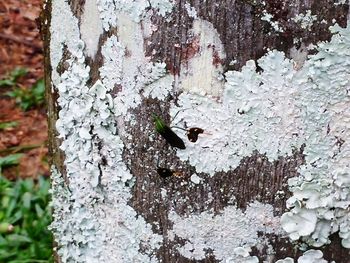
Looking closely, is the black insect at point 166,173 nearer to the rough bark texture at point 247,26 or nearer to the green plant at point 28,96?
the rough bark texture at point 247,26

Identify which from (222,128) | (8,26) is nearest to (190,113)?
(222,128)

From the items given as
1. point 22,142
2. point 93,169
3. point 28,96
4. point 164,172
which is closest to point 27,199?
point 22,142

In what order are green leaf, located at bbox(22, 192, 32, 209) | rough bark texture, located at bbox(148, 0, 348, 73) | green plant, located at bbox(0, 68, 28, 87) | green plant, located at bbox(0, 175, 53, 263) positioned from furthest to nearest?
green plant, located at bbox(0, 68, 28, 87) < green leaf, located at bbox(22, 192, 32, 209) < green plant, located at bbox(0, 175, 53, 263) < rough bark texture, located at bbox(148, 0, 348, 73)

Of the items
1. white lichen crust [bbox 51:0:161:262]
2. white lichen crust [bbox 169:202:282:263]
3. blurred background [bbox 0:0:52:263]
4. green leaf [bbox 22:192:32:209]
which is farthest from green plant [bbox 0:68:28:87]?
white lichen crust [bbox 169:202:282:263]

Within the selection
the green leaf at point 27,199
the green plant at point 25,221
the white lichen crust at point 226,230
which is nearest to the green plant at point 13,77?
the green plant at point 25,221

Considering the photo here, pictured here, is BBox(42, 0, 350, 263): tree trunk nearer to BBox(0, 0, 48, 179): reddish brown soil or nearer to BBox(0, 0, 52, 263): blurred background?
BBox(0, 0, 52, 263): blurred background

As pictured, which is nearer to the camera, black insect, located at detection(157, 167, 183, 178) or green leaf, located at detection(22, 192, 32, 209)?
black insect, located at detection(157, 167, 183, 178)
